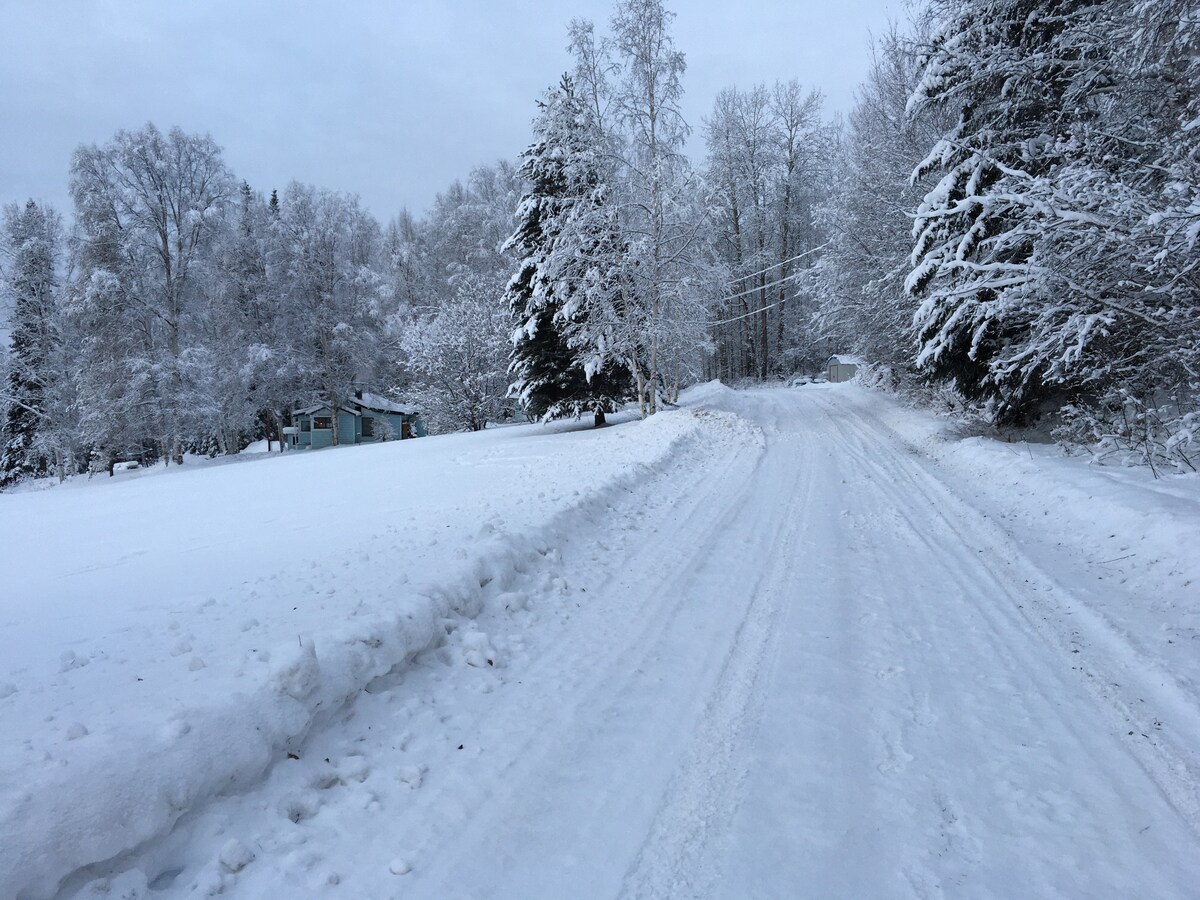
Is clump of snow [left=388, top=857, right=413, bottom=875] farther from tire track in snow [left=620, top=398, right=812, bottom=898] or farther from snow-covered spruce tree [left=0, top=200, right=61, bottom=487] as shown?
snow-covered spruce tree [left=0, top=200, right=61, bottom=487]

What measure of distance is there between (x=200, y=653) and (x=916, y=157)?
17.4m

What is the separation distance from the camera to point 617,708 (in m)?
3.16

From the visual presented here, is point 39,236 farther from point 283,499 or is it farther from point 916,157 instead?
point 916,157

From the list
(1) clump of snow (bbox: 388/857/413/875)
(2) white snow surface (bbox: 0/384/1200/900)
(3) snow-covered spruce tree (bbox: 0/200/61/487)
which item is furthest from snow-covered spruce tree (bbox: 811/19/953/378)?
(3) snow-covered spruce tree (bbox: 0/200/61/487)

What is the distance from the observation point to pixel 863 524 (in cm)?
631

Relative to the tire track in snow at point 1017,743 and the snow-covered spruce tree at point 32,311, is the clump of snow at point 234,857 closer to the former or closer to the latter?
the tire track in snow at point 1017,743

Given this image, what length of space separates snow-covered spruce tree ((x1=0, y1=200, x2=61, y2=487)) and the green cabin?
35.9 feet

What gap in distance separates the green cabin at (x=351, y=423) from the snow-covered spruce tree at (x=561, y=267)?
19.7 m

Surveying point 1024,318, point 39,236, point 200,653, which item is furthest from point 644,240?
point 39,236

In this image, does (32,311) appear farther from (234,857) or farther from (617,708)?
(617,708)

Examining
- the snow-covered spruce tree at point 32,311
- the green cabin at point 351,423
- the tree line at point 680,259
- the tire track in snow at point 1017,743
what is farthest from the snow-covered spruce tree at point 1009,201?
the snow-covered spruce tree at point 32,311

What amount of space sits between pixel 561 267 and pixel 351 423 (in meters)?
25.9

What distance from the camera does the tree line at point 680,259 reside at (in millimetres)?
6633

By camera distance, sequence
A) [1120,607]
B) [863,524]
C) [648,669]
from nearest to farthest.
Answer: [648,669] < [1120,607] < [863,524]
